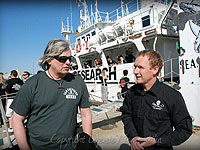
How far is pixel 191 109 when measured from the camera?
4.64m

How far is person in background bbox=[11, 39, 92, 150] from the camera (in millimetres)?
1489

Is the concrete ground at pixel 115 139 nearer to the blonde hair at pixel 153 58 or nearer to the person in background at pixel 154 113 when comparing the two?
the person in background at pixel 154 113

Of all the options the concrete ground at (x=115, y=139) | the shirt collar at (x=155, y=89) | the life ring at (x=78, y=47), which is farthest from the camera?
the life ring at (x=78, y=47)

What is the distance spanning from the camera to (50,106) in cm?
156

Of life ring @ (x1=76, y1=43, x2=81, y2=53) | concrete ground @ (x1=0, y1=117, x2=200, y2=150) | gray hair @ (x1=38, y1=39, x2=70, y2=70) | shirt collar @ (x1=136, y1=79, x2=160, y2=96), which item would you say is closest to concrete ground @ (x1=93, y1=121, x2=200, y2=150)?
concrete ground @ (x1=0, y1=117, x2=200, y2=150)

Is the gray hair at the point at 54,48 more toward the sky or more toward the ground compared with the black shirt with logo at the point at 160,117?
more toward the sky

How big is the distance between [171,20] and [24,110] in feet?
24.7

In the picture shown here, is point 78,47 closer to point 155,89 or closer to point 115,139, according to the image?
point 115,139

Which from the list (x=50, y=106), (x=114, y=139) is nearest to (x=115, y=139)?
(x=114, y=139)

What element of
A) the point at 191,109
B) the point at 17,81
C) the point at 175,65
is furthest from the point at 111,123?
the point at 175,65

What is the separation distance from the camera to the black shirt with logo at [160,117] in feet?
4.84

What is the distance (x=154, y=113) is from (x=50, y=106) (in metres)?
1.10

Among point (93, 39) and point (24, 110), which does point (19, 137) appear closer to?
point (24, 110)

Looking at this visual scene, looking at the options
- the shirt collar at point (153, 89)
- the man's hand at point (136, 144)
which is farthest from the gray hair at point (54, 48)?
the man's hand at point (136, 144)
